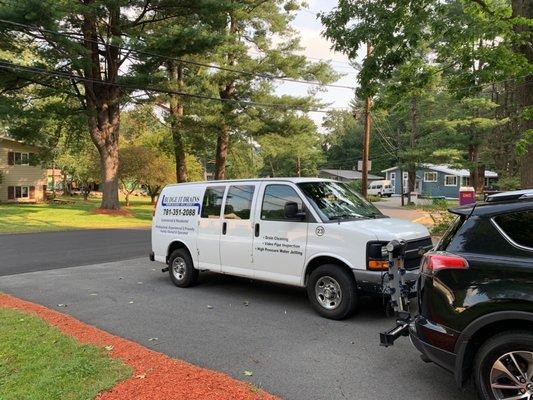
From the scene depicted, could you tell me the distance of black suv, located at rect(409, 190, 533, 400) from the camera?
335 cm

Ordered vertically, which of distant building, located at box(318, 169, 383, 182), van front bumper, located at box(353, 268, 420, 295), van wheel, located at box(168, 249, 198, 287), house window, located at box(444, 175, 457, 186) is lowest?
van wheel, located at box(168, 249, 198, 287)

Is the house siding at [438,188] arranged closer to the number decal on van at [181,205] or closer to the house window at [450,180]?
the house window at [450,180]

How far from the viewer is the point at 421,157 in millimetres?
39812

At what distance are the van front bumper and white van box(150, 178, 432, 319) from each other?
1cm

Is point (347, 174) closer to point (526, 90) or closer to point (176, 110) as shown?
point (176, 110)

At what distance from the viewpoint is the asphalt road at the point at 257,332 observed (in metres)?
4.27

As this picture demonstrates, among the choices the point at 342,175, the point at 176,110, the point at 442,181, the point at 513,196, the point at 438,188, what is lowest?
the point at 513,196

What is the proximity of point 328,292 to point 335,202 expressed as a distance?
1.41m

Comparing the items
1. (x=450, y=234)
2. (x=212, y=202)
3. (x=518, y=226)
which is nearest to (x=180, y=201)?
(x=212, y=202)

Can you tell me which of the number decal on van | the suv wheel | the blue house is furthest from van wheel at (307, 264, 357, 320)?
the blue house

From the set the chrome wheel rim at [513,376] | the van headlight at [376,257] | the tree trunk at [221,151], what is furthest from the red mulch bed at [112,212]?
the chrome wheel rim at [513,376]

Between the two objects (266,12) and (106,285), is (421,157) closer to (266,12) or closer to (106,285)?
(266,12)

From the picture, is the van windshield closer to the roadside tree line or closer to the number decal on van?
the number decal on van

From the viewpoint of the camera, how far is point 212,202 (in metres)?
8.07
